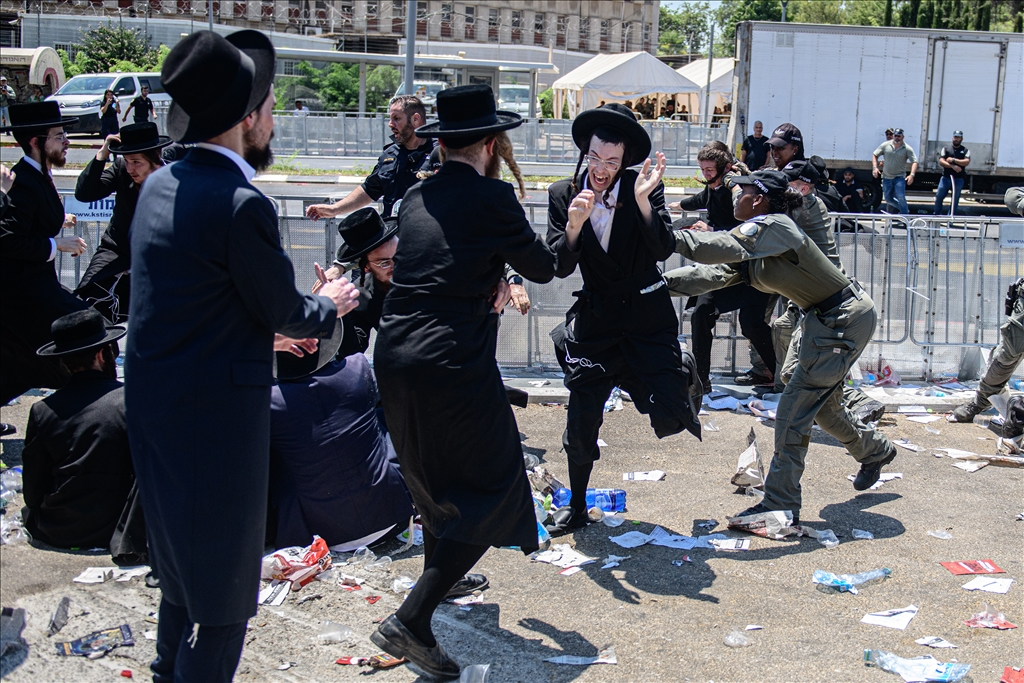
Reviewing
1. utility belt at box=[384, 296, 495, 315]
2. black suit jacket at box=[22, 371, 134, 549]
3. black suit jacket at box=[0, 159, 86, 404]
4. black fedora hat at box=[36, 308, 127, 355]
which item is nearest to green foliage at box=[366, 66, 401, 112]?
black suit jacket at box=[0, 159, 86, 404]

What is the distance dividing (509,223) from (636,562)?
204 centimetres

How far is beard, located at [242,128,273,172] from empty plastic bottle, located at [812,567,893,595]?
3229 mm

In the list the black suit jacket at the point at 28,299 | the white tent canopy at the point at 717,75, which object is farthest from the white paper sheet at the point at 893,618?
the white tent canopy at the point at 717,75

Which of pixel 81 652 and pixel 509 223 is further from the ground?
pixel 509 223

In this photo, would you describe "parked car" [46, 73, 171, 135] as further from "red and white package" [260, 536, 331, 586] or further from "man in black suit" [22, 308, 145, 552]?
"red and white package" [260, 536, 331, 586]

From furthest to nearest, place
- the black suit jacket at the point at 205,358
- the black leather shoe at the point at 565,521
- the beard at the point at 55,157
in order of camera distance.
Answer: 1. the beard at the point at 55,157
2. the black leather shoe at the point at 565,521
3. the black suit jacket at the point at 205,358

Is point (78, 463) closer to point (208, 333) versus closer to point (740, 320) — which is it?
point (208, 333)

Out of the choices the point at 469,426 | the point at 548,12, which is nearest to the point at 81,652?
the point at 469,426

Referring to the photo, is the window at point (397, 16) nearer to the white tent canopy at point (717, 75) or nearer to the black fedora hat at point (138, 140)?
the white tent canopy at point (717, 75)

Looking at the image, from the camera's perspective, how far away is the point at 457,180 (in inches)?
148

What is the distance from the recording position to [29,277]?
581 centimetres

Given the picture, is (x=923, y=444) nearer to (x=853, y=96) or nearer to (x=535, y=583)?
(x=535, y=583)

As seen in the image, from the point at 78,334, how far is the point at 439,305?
208 centimetres

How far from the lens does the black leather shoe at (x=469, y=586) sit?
14.6 feet
